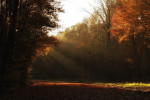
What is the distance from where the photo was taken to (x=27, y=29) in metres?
12.2

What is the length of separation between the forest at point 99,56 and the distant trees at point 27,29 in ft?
36.8

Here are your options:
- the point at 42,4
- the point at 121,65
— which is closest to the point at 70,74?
the point at 121,65

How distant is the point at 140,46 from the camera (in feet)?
92.9

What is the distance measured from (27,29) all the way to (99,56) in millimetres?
27468

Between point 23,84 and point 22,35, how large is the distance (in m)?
4.64

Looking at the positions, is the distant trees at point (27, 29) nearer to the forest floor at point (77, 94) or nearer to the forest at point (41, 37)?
the forest at point (41, 37)

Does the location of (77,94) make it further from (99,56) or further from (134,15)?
(99,56)

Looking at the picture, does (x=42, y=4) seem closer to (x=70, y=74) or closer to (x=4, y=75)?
(x=4, y=75)

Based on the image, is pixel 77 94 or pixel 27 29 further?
pixel 27 29

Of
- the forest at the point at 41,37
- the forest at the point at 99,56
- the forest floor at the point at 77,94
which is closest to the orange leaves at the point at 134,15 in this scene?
the forest at the point at 41,37

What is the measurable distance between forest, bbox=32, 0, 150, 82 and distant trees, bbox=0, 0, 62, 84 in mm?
11228

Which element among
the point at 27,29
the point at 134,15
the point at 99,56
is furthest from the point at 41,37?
the point at 99,56

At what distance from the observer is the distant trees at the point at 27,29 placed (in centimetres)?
1095

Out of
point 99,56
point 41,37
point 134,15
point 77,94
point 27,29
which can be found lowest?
point 77,94
